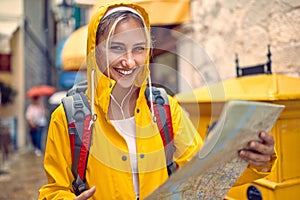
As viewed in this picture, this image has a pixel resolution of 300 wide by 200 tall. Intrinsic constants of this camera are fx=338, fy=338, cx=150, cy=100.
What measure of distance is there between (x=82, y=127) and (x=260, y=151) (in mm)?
596

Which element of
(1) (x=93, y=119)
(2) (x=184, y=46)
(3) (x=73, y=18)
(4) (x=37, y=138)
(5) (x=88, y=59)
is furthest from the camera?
(4) (x=37, y=138)

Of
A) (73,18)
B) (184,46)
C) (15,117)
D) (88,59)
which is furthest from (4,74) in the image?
(88,59)

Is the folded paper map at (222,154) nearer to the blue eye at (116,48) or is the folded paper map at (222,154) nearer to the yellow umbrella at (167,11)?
the blue eye at (116,48)

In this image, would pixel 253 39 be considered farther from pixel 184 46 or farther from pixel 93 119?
pixel 93 119

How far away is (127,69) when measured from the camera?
1212 millimetres

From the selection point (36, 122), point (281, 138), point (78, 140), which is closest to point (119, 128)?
point (78, 140)

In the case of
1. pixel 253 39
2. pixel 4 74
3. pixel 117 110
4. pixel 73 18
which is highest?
pixel 73 18

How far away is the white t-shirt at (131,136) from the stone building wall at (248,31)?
1539mm

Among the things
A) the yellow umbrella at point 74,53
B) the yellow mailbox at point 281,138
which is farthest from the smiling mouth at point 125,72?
the yellow umbrella at point 74,53

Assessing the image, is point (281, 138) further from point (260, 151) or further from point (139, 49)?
point (139, 49)

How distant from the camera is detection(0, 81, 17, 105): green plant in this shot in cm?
959

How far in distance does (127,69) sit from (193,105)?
98cm

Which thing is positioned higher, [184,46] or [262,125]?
[184,46]

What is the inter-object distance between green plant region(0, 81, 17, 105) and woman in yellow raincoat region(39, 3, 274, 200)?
30.0 ft
